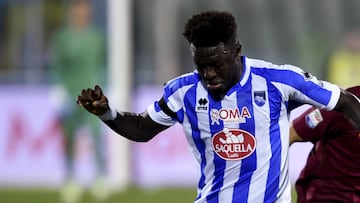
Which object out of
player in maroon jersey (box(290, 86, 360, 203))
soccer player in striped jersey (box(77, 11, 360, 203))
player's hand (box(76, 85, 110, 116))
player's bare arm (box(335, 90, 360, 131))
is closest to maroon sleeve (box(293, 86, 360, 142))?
player in maroon jersey (box(290, 86, 360, 203))

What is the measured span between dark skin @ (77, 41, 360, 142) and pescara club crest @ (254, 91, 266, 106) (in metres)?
0.13

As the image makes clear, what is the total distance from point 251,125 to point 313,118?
0.70 m

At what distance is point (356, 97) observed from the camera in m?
6.68

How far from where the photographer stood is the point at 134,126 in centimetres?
689

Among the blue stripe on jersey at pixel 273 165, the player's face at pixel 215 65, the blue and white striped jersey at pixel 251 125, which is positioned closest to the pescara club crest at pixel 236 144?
the blue and white striped jersey at pixel 251 125

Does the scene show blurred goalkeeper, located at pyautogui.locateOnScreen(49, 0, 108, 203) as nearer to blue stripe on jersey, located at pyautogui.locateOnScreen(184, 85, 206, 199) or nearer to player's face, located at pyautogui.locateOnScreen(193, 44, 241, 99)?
blue stripe on jersey, located at pyautogui.locateOnScreen(184, 85, 206, 199)

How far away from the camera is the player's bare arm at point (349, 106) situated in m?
6.54

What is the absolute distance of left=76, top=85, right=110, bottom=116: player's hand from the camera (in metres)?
6.54

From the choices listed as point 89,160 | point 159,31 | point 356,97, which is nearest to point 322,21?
point 159,31

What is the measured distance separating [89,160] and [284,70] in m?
9.62

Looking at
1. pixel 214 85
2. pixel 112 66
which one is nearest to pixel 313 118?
pixel 214 85

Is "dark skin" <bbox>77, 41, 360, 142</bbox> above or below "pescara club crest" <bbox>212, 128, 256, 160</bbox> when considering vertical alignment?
above

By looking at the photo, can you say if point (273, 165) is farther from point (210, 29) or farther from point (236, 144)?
point (210, 29)

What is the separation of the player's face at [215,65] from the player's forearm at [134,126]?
0.55 metres
